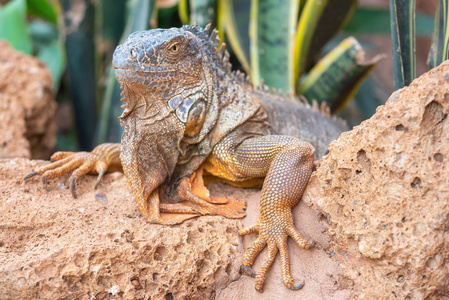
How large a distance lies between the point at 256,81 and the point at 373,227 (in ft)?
8.86

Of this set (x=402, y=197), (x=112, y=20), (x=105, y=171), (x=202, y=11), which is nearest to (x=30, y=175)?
(x=105, y=171)

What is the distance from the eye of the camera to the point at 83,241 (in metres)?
2.66

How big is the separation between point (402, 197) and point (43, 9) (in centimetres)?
595

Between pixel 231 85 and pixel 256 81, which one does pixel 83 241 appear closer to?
pixel 231 85

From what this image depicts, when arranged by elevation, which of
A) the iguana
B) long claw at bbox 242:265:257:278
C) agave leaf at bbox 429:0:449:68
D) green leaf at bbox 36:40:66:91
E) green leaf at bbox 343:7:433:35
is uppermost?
agave leaf at bbox 429:0:449:68

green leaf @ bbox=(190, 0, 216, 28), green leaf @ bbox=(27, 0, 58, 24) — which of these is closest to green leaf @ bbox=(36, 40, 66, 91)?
green leaf @ bbox=(27, 0, 58, 24)

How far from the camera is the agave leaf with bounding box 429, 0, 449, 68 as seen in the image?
2.92 meters

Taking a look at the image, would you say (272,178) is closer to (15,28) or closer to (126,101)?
(126,101)

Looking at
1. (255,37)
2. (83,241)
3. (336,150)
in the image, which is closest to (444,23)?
(336,150)

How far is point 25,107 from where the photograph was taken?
468 centimetres

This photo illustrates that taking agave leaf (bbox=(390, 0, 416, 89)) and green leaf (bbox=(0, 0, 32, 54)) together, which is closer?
agave leaf (bbox=(390, 0, 416, 89))

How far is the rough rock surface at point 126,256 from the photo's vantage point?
8.39ft

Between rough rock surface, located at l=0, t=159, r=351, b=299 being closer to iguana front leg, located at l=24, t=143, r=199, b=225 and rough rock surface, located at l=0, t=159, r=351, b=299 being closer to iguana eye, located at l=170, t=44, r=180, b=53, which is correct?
iguana front leg, located at l=24, t=143, r=199, b=225

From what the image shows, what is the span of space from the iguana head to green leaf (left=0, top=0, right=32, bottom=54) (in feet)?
11.9
